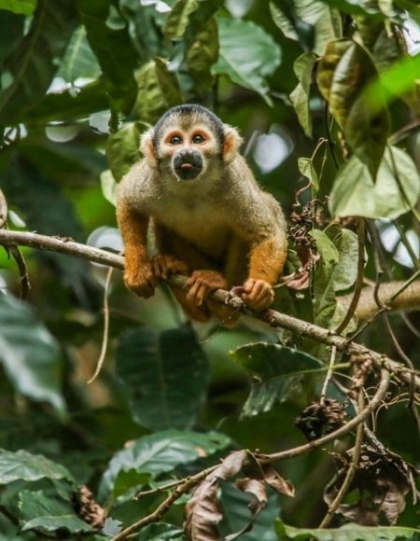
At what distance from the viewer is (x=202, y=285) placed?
12.6 ft

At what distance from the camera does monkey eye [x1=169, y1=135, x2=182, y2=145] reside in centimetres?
415

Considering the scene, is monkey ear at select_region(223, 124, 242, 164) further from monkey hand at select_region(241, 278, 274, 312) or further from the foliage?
monkey hand at select_region(241, 278, 274, 312)

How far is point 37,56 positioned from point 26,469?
60.7 inches

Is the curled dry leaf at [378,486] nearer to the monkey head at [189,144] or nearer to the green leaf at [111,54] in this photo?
the monkey head at [189,144]

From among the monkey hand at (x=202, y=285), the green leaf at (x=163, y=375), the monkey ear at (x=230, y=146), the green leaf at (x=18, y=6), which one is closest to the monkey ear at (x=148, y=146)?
the monkey ear at (x=230, y=146)

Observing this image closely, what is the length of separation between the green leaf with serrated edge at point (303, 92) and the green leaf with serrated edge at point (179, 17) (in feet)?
2.75

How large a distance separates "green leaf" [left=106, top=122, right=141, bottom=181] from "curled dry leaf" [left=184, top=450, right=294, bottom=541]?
1.88 metres

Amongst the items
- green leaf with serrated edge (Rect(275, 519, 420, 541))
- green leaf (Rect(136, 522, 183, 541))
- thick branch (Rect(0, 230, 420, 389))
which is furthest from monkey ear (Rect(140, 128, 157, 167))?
green leaf with serrated edge (Rect(275, 519, 420, 541))

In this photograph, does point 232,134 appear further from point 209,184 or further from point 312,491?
point 312,491

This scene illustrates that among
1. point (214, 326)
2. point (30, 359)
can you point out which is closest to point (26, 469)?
point (214, 326)

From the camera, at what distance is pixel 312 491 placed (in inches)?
200

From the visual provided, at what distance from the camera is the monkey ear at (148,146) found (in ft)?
13.4

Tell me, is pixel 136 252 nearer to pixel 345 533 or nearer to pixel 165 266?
pixel 165 266

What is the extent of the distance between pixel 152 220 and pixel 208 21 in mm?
893
